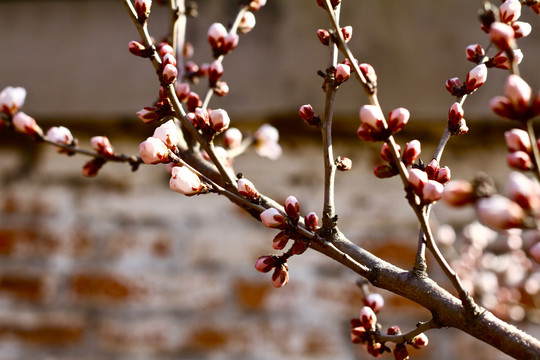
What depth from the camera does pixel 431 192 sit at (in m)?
0.26

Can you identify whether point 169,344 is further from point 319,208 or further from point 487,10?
point 487,10

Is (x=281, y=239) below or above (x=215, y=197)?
above

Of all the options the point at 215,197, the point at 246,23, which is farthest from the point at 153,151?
the point at 215,197

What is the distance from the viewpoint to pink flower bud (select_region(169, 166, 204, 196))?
31 cm

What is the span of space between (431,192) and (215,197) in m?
0.77

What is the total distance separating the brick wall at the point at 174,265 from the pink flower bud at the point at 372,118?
2.33 ft

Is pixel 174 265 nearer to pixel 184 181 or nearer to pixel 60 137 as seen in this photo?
pixel 60 137

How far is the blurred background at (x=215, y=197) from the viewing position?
3.10ft

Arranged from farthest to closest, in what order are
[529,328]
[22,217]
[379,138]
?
1. [22,217]
2. [529,328]
3. [379,138]

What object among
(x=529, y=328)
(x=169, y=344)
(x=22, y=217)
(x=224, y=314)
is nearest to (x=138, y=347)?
(x=169, y=344)

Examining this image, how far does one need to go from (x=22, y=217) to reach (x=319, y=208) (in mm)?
570

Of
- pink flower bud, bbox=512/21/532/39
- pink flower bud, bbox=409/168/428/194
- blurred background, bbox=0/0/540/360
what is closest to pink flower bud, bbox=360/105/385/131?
pink flower bud, bbox=409/168/428/194

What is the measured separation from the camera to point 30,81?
100 cm

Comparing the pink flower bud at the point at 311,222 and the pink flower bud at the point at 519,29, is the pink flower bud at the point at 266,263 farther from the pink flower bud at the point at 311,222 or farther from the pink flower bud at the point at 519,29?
the pink flower bud at the point at 519,29
